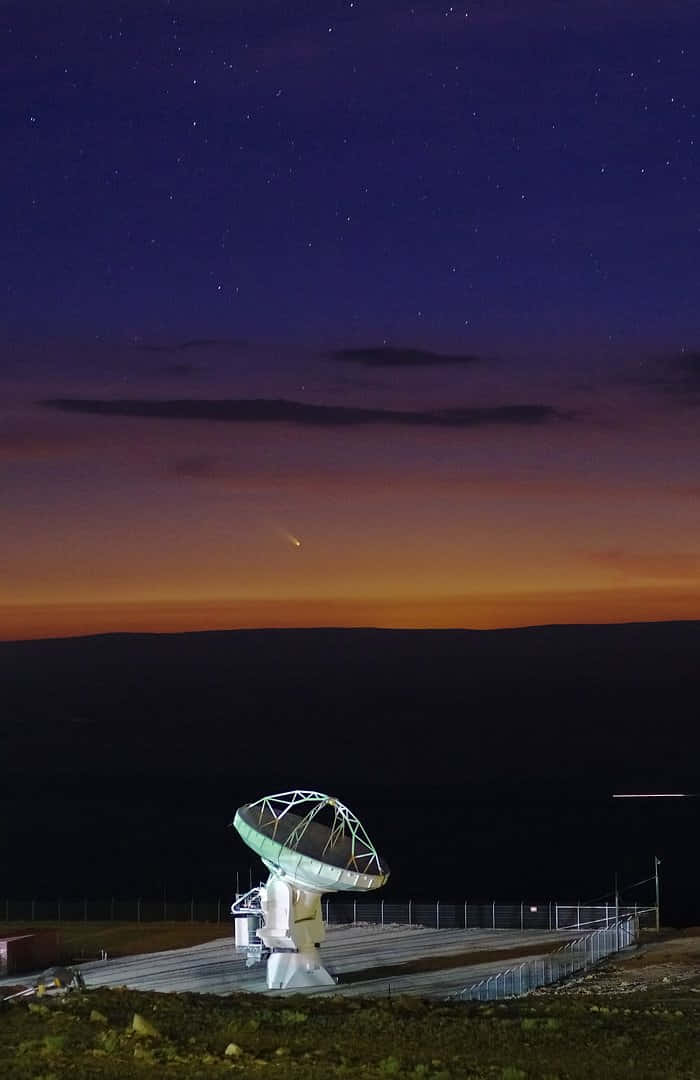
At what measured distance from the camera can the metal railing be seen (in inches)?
1524

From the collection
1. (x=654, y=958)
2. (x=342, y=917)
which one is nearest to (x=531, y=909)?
(x=342, y=917)

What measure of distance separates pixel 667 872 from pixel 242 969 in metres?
94.3

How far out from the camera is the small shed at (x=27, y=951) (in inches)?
1750

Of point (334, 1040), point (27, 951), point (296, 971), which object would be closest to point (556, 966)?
point (296, 971)

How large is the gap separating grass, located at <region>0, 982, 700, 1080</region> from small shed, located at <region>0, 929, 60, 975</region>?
16.0 meters

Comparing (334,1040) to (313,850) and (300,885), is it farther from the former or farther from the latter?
(313,850)

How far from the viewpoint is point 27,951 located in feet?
149

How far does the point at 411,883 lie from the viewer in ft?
431

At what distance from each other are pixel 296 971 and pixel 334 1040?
1756 cm

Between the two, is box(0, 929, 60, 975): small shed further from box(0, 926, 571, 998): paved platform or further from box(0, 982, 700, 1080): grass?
box(0, 982, 700, 1080): grass

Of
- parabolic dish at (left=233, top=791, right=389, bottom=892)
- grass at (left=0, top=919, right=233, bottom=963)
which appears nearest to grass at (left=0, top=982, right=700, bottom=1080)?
parabolic dish at (left=233, top=791, right=389, bottom=892)

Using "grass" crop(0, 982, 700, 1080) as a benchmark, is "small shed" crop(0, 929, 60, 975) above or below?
below

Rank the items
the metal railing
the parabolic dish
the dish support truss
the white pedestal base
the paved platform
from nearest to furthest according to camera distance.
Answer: the metal railing
the parabolic dish
the white pedestal base
the dish support truss
the paved platform

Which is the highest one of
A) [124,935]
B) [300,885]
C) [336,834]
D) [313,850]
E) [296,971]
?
[336,834]
